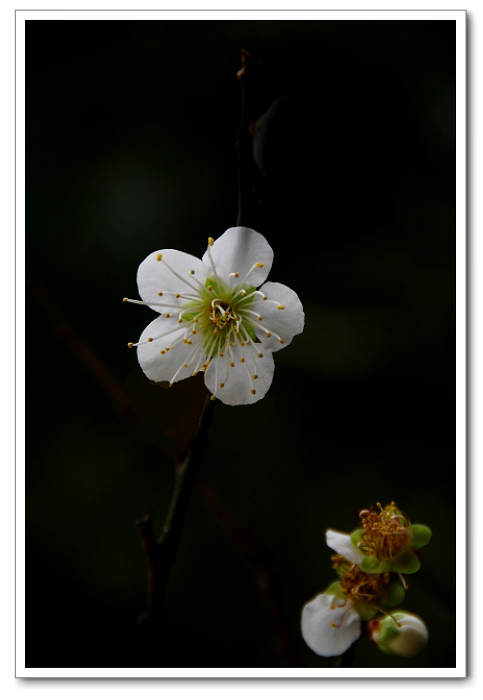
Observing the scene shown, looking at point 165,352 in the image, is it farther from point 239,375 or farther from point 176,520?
point 176,520

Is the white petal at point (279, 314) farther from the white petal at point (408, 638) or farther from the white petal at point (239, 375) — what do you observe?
the white petal at point (408, 638)

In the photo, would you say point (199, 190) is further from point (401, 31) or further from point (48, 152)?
point (401, 31)

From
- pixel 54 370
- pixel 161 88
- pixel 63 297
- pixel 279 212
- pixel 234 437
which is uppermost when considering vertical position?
pixel 161 88

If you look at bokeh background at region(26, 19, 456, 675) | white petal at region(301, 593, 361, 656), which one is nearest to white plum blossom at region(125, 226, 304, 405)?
bokeh background at region(26, 19, 456, 675)

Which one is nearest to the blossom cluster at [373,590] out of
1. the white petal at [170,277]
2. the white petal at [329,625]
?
the white petal at [329,625]

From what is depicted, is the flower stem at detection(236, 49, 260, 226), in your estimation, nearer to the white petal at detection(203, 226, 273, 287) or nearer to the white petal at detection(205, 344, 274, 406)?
the white petal at detection(203, 226, 273, 287)
